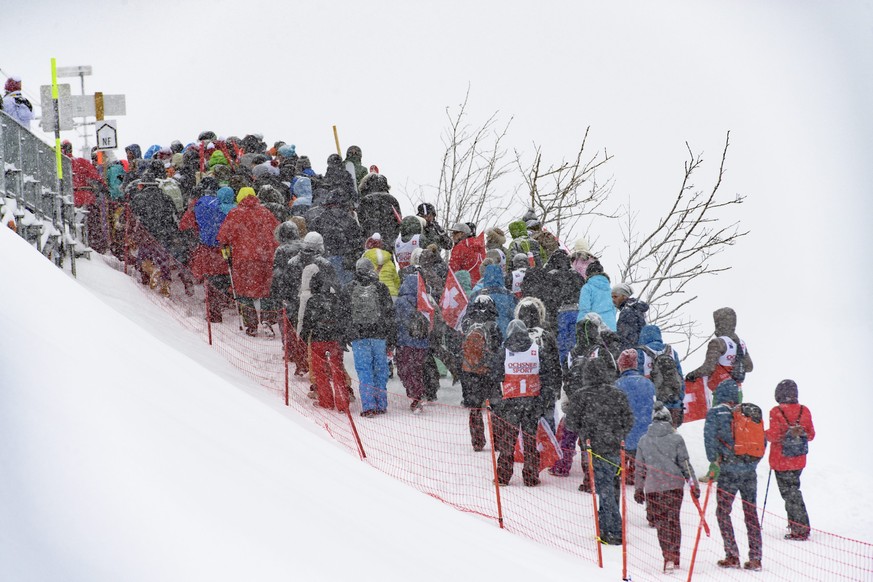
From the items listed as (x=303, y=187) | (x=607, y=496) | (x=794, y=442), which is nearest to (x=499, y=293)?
(x=607, y=496)

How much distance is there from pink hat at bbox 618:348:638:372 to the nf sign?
10790mm

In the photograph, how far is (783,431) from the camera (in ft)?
37.1

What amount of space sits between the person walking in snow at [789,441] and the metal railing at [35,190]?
9.05 m

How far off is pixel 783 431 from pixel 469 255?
549cm

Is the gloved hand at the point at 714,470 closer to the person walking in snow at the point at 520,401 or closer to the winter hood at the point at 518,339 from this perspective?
the person walking in snow at the point at 520,401

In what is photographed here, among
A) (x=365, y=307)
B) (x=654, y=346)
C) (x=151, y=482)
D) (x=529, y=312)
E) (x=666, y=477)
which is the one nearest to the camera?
(x=151, y=482)

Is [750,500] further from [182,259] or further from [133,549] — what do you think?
[182,259]

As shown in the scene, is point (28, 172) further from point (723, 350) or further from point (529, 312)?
point (723, 350)

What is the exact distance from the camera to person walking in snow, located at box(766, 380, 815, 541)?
444 inches

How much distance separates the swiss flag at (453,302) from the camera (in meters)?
14.2

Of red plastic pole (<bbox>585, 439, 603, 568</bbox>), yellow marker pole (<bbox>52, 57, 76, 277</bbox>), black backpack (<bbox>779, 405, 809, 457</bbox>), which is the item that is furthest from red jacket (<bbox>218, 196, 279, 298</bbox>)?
black backpack (<bbox>779, 405, 809, 457</bbox>)

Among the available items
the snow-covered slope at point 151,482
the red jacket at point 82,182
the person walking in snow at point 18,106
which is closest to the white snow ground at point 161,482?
the snow-covered slope at point 151,482

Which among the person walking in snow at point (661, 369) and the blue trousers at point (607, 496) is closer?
the blue trousers at point (607, 496)

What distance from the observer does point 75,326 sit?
7.52 metres
